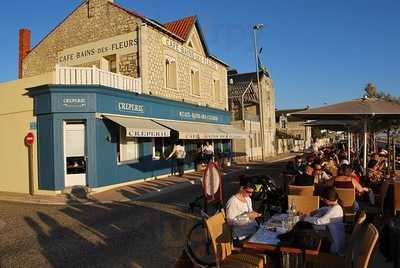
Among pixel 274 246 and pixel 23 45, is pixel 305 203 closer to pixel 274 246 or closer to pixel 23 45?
pixel 274 246

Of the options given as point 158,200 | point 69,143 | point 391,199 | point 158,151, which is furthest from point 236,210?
point 158,151

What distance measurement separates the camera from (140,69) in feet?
57.4

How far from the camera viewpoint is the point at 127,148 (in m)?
16.0

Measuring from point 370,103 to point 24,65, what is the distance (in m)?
20.1

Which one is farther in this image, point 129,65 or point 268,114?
point 268,114

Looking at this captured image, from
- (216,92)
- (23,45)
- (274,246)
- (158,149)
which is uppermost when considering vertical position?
(23,45)

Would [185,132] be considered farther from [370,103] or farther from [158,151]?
[370,103]

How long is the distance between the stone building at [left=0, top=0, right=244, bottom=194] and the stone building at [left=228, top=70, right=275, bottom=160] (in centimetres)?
631

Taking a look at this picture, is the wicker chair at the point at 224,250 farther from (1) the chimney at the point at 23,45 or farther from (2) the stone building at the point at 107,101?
(1) the chimney at the point at 23,45

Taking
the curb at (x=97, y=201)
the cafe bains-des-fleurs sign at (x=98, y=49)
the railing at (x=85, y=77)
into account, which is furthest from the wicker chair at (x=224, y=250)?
the cafe bains-des-fleurs sign at (x=98, y=49)

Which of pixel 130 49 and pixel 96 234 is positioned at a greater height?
pixel 130 49

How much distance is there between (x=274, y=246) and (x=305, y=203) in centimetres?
209

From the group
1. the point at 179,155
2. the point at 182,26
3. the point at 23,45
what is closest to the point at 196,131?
the point at 179,155

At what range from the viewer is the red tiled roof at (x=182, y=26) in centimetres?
2142
